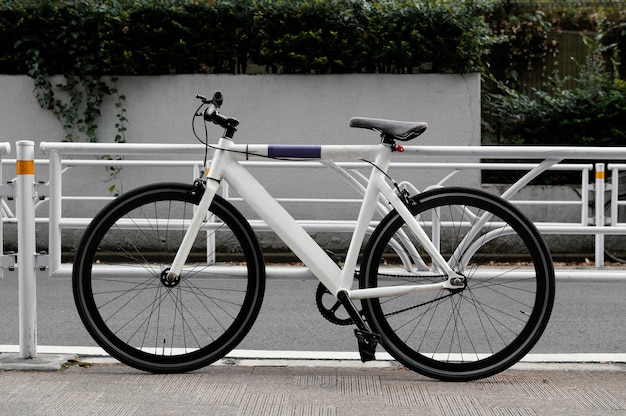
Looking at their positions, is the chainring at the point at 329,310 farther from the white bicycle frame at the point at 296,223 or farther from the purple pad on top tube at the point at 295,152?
the purple pad on top tube at the point at 295,152

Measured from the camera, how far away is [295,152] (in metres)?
3.97

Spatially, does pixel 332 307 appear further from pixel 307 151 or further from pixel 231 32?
pixel 231 32

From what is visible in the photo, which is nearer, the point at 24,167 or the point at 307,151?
the point at 307,151

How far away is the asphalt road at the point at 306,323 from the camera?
539 cm

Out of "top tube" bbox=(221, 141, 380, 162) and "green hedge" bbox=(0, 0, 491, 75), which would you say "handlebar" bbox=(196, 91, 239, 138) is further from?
"green hedge" bbox=(0, 0, 491, 75)

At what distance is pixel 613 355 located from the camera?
181 inches

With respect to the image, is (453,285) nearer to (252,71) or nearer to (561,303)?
(561,303)

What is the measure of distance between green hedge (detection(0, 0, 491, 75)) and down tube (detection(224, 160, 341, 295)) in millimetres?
6783

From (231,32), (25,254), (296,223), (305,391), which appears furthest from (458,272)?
(231,32)

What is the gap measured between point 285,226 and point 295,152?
35 cm

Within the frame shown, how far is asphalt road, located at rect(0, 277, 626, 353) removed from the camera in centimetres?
539

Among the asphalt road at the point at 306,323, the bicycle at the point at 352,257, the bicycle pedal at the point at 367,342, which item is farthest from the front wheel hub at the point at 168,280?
the asphalt road at the point at 306,323

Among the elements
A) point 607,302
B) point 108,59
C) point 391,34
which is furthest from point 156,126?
point 607,302

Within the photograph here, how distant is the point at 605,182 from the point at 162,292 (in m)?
6.26
